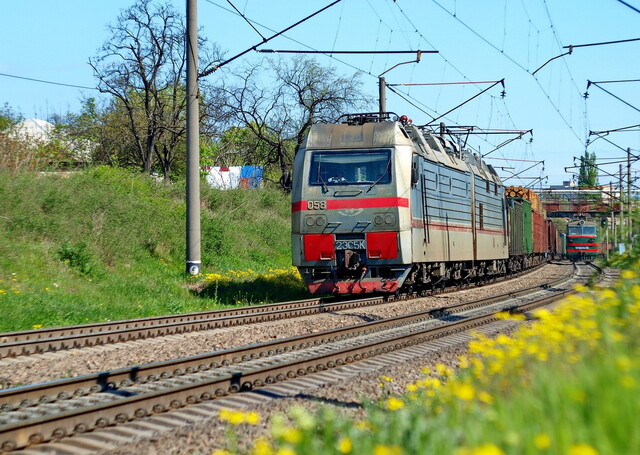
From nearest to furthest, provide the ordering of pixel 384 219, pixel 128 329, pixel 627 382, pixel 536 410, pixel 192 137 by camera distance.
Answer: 1. pixel 627 382
2. pixel 536 410
3. pixel 128 329
4. pixel 384 219
5. pixel 192 137

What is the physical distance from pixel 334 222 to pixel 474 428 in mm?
12613

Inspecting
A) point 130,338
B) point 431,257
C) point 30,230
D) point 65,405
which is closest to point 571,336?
point 65,405

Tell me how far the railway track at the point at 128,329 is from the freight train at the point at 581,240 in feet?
137

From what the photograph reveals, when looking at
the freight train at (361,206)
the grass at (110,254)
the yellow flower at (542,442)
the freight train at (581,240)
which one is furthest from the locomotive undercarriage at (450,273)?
the freight train at (581,240)

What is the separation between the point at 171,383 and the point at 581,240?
50.1 meters

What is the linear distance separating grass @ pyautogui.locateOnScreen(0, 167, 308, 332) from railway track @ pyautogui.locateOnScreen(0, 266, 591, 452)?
14.9ft

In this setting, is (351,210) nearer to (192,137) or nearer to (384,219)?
(384,219)

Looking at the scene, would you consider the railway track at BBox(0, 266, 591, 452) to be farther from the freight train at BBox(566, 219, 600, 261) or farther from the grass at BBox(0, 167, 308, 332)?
the freight train at BBox(566, 219, 600, 261)

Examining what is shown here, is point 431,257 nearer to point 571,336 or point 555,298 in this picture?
point 555,298

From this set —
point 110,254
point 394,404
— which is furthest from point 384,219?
point 394,404

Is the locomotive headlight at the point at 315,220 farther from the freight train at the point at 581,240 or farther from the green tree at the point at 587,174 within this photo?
the freight train at the point at 581,240

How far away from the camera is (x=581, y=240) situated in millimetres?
53656

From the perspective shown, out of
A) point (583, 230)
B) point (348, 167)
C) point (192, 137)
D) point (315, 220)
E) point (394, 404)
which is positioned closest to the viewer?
point (394, 404)

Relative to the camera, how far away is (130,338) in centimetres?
1098
